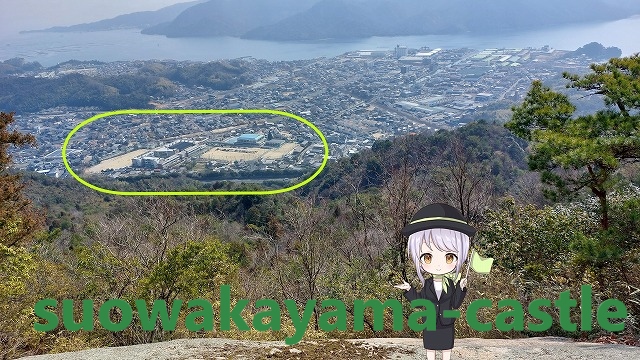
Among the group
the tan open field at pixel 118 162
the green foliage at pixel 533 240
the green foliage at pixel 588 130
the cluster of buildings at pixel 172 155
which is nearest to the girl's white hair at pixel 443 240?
the green foliage at pixel 588 130

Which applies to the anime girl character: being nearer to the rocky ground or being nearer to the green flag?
the green flag

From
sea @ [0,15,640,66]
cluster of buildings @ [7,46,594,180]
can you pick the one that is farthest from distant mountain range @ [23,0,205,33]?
cluster of buildings @ [7,46,594,180]


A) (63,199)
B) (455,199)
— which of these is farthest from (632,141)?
(63,199)

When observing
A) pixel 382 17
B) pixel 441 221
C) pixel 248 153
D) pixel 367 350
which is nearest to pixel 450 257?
pixel 441 221

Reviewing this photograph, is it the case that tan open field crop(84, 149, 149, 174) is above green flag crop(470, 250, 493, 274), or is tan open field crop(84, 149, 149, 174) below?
below

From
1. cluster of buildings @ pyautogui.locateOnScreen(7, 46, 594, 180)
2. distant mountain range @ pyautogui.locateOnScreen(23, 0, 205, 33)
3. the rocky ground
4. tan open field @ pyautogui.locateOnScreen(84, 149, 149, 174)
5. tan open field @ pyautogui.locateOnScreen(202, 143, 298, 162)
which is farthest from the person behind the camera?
distant mountain range @ pyautogui.locateOnScreen(23, 0, 205, 33)

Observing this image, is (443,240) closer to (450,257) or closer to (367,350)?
(450,257)
